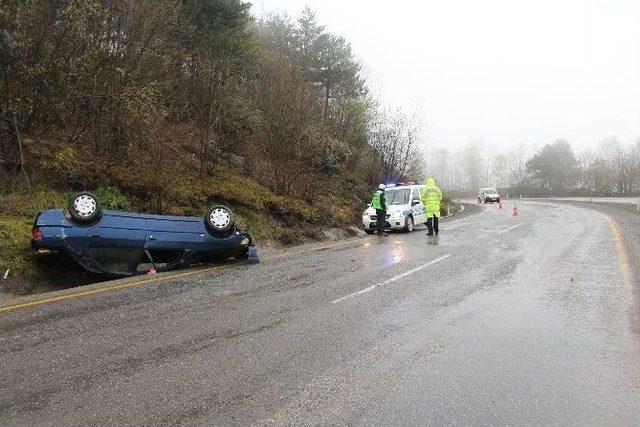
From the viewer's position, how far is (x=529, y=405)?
3.72 metres

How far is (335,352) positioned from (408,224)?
1478cm

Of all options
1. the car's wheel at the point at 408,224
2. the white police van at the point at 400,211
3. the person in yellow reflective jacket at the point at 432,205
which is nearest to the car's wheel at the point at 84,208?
the person in yellow reflective jacket at the point at 432,205

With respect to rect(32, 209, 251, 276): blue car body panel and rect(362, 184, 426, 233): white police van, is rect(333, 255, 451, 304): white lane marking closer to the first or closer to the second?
rect(32, 209, 251, 276): blue car body panel

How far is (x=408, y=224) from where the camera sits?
63.2 feet

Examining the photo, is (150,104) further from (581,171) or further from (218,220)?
(581,171)

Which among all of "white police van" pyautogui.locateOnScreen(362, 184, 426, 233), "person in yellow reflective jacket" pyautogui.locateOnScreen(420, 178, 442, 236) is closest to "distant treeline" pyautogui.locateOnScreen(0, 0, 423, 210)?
"white police van" pyautogui.locateOnScreen(362, 184, 426, 233)

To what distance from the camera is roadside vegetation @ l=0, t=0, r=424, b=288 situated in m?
11.3

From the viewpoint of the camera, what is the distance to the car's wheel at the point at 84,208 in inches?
342

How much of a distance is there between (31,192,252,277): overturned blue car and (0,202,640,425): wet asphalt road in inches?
46.4

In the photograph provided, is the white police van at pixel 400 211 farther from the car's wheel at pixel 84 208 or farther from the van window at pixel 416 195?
the car's wheel at pixel 84 208

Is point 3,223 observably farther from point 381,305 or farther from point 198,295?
point 381,305

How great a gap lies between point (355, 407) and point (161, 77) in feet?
44.9

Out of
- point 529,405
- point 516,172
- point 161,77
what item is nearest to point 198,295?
point 529,405

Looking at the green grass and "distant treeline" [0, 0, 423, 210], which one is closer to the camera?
the green grass
